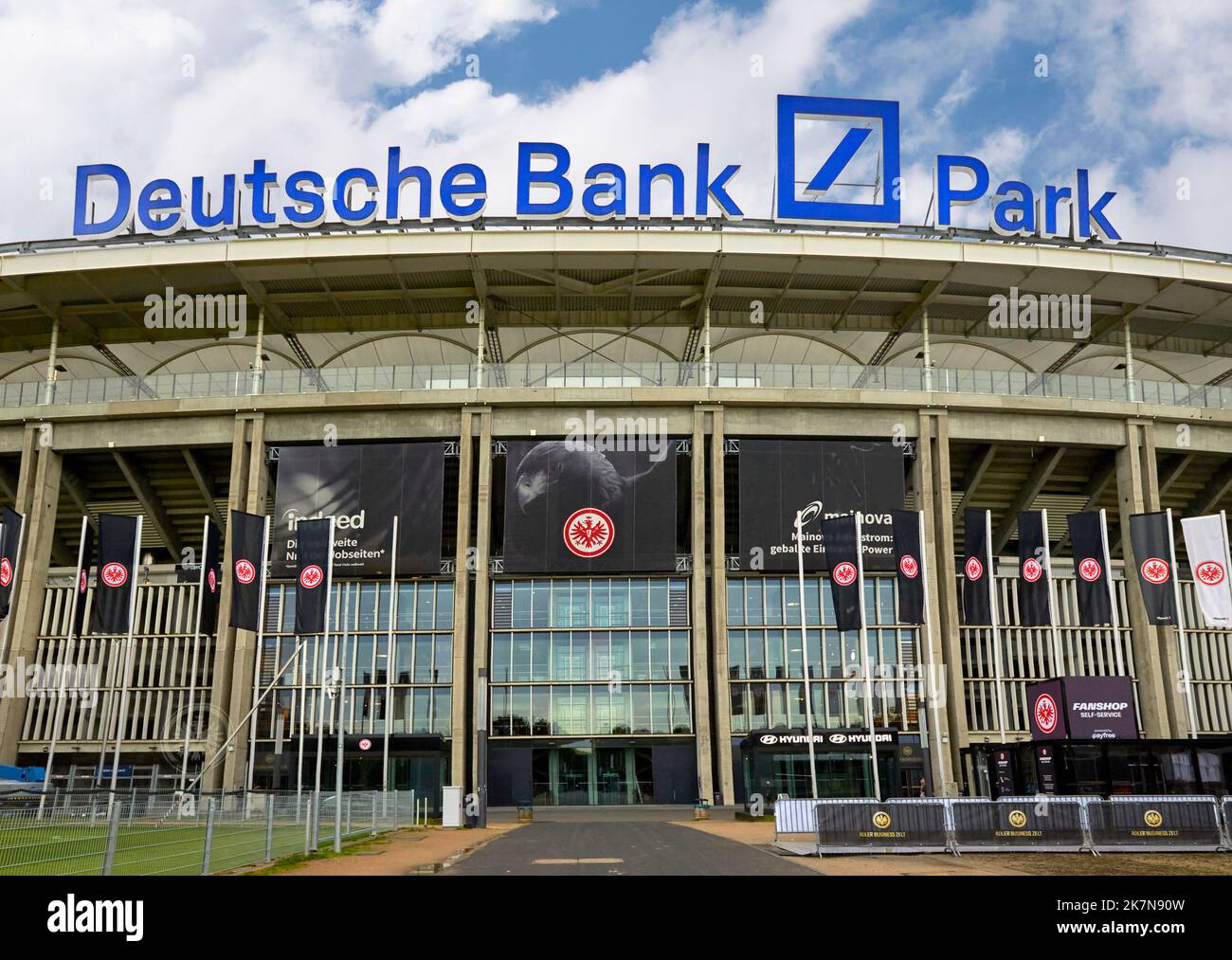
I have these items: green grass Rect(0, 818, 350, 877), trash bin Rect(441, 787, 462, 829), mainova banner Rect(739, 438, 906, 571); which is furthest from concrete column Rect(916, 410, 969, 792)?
green grass Rect(0, 818, 350, 877)

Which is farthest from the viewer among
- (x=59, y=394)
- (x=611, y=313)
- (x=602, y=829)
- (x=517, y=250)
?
(x=611, y=313)

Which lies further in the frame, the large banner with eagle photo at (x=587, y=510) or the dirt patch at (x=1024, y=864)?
the large banner with eagle photo at (x=587, y=510)

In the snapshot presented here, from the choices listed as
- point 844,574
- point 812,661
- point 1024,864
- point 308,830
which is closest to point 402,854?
point 308,830

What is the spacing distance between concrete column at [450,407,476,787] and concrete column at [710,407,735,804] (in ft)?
36.5

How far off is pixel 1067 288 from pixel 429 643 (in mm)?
34362

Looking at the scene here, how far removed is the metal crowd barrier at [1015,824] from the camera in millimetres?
23469

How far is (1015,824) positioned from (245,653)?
35.5 meters

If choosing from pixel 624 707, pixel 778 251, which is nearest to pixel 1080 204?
pixel 778 251

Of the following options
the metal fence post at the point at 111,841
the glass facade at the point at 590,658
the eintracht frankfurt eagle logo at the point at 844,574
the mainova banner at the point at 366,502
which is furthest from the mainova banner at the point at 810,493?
→ the metal fence post at the point at 111,841

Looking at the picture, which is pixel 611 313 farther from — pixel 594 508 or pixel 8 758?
pixel 8 758

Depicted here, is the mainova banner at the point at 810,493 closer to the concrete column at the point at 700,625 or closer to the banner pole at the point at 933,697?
the concrete column at the point at 700,625

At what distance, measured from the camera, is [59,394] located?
5216 cm

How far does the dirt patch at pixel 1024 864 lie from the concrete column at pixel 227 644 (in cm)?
3222

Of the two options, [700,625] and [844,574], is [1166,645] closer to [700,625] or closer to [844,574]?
[844,574]
